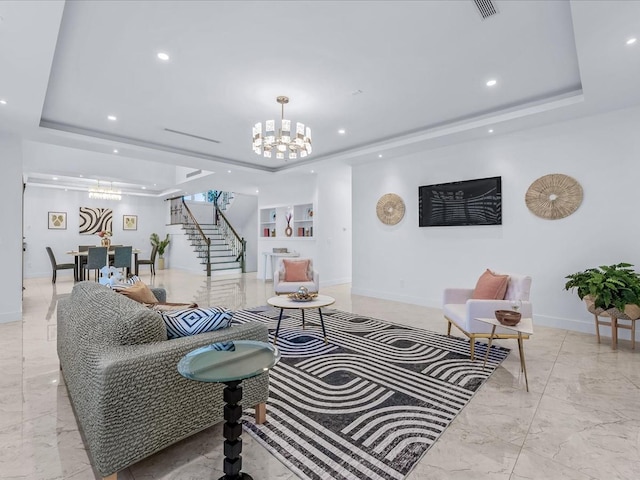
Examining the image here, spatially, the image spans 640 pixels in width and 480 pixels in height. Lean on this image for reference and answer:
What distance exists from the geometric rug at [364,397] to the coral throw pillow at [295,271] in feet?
4.76

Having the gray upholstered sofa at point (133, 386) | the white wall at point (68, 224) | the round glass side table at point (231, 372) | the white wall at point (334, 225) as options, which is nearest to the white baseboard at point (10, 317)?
the gray upholstered sofa at point (133, 386)

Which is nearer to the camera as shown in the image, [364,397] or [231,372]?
[231,372]

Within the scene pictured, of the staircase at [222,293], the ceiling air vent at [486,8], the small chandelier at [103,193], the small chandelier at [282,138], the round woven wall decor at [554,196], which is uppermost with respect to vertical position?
the ceiling air vent at [486,8]

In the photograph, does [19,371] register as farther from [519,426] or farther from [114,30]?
[519,426]

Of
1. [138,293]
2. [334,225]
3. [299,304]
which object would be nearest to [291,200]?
[334,225]

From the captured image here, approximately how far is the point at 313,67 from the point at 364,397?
9.91 feet

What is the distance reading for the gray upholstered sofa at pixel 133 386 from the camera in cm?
144

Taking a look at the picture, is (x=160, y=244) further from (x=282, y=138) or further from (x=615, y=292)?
(x=615, y=292)

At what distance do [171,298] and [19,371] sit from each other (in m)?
3.52

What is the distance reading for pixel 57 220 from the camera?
993cm

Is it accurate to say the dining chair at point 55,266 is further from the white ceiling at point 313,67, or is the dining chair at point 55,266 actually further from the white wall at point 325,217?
the white wall at point 325,217

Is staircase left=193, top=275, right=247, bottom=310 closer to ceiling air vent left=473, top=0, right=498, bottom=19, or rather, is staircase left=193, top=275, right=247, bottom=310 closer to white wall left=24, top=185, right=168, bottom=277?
white wall left=24, top=185, right=168, bottom=277

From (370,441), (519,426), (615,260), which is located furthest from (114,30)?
(615,260)

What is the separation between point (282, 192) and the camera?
847cm
